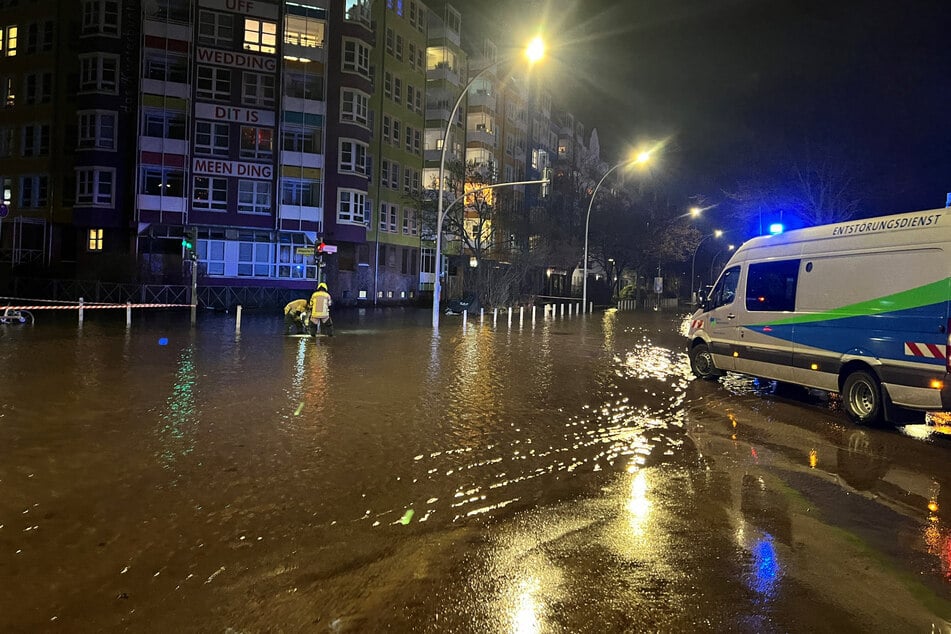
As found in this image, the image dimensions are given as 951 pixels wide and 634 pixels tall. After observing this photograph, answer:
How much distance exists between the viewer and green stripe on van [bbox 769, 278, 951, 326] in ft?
28.0

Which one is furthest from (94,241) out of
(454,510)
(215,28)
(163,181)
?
(454,510)

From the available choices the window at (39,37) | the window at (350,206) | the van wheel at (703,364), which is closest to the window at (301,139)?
the window at (350,206)

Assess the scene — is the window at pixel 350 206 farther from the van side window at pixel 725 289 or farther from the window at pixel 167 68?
the van side window at pixel 725 289

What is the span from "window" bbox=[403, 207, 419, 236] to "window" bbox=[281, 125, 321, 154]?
10128mm

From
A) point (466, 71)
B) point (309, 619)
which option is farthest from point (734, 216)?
point (309, 619)

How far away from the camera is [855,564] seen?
4609 millimetres

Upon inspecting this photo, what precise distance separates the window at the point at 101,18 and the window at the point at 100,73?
141 centimetres

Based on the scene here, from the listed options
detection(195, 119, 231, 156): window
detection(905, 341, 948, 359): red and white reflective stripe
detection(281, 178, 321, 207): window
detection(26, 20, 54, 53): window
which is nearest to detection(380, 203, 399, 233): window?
detection(281, 178, 321, 207): window

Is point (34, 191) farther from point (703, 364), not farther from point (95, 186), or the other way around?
point (703, 364)

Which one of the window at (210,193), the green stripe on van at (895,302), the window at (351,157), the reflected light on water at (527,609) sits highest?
the window at (351,157)

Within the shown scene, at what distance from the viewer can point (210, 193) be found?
38.5m

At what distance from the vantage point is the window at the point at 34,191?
41688 mm

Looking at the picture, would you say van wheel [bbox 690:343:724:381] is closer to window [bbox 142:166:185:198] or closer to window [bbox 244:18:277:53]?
window [bbox 142:166:185:198]

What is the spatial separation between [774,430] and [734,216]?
91.1 ft
